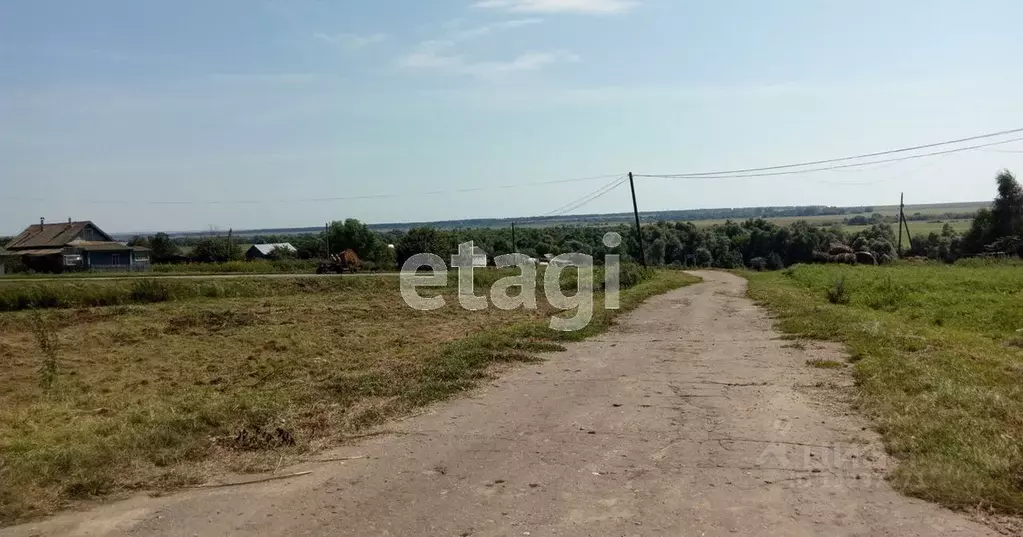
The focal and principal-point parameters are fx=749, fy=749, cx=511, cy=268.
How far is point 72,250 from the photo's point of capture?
50406mm

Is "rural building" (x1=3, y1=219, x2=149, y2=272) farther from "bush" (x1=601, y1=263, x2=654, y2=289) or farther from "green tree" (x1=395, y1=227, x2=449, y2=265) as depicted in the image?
"bush" (x1=601, y1=263, x2=654, y2=289)

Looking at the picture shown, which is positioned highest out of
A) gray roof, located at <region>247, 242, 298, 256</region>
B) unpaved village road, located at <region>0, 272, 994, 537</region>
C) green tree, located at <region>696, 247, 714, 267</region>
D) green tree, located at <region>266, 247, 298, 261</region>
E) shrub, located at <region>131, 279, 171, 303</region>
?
gray roof, located at <region>247, 242, 298, 256</region>

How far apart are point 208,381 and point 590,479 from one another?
8.43 meters

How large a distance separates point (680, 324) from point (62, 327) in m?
15.8

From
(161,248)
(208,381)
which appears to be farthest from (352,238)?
(208,381)

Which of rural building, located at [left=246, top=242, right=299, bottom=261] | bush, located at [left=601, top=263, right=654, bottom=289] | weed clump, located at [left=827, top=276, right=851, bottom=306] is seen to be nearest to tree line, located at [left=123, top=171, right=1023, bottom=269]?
rural building, located at [left=246, top=242, right=299, bottom=261]

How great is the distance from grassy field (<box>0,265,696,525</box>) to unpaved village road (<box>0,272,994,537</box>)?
55cm

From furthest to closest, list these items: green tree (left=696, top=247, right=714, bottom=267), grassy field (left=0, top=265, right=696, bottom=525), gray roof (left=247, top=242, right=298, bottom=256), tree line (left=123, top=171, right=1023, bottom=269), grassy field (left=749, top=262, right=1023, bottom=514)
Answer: gray roof (left=247, top=242, right=298, bottom=256), green tree (left=696, top=247, right=714, bottom=267), tree line (left=123, top=171, right=1023, bottom=269), grassy field (left=0, top=265, right=696, bottom=525), grassy field (left=749, top=262, right=1023, bottom=514)

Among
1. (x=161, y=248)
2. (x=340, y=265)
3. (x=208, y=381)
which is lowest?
(x=208, y=381)

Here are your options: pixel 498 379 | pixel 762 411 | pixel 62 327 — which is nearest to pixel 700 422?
pixel 762 411

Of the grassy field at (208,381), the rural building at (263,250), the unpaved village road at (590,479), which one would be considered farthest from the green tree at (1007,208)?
the rural building at (263,250)

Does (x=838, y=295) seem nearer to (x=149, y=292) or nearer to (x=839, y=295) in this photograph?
(x=839, y=295)

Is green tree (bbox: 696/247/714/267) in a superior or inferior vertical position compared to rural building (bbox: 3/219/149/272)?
inferior

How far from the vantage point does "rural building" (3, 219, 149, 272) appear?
48.9 m
